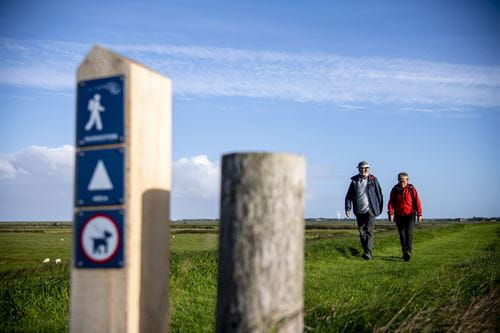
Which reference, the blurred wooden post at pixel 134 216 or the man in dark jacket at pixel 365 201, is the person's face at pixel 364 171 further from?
the blurred wooden post at pixel 134 216

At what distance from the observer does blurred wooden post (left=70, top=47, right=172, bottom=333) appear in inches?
122

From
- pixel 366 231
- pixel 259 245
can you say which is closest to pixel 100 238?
pixel 259 245

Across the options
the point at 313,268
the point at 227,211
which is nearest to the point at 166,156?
the point at 227,211

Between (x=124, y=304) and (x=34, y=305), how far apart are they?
328 cm

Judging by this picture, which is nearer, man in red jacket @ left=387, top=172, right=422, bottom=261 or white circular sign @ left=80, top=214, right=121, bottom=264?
white circular sign @ left=80, top=214, right=121, bottom=264

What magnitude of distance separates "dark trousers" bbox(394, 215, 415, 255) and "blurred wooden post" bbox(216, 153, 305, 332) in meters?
9.30

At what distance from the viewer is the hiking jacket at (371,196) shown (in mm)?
11641

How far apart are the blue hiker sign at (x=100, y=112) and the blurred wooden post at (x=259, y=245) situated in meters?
0.82

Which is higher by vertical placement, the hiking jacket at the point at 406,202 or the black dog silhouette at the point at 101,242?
the hiking jacket at the point at 406,202

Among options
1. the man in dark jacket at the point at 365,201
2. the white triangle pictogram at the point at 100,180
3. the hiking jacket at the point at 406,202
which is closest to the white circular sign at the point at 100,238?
the white triangle pictogram at the point at 100,180

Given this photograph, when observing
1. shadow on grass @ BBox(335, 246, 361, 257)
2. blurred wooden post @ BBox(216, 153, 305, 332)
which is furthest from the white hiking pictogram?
shadow on grass @ BBox(335, 246, 361, 257)

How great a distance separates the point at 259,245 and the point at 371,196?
9.39m

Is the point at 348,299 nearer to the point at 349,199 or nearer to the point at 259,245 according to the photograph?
the point at 259,245

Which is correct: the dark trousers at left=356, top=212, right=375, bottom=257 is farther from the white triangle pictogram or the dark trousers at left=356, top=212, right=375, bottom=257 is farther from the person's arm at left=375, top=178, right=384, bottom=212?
the white triangle pictogram
